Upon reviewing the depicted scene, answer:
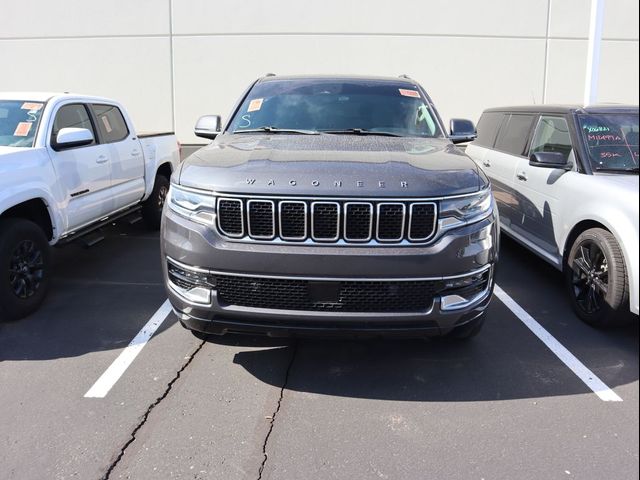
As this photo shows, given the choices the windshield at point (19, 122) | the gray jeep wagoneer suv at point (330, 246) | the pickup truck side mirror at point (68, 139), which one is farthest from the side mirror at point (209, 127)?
the gray jeep wagoneer suv at point (330, 246)

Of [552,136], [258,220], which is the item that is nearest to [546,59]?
[552,136]

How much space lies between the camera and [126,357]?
376cm

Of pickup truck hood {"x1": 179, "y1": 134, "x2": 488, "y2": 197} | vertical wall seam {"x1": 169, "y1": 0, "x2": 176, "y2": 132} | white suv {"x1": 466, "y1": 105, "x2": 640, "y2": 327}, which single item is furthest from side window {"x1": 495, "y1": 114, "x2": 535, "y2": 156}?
vertical wall seam {"x1": 169, "y1": 0, "x2": 176, "y2": 132}

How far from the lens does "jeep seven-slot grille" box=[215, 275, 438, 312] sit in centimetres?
291

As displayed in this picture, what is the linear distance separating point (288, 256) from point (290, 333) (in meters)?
0.47

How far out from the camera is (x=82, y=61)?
38.8 ft

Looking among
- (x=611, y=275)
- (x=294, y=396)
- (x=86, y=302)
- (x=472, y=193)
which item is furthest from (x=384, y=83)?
(x=86, y=302)

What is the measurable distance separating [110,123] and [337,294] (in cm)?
453

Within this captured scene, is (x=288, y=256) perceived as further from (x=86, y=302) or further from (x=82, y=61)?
(x=82, y=61)

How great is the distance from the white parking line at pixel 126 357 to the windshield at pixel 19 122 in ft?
6.40

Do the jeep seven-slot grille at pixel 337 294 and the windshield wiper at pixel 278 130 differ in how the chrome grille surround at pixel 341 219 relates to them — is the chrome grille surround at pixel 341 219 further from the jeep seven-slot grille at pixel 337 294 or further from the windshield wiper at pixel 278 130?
the windshield wiper at pixel 278 130

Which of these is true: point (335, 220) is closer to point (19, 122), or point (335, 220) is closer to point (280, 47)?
point (19, 122)

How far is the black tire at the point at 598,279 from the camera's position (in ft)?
12.4

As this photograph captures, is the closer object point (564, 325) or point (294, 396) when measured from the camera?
point (294, 396)
